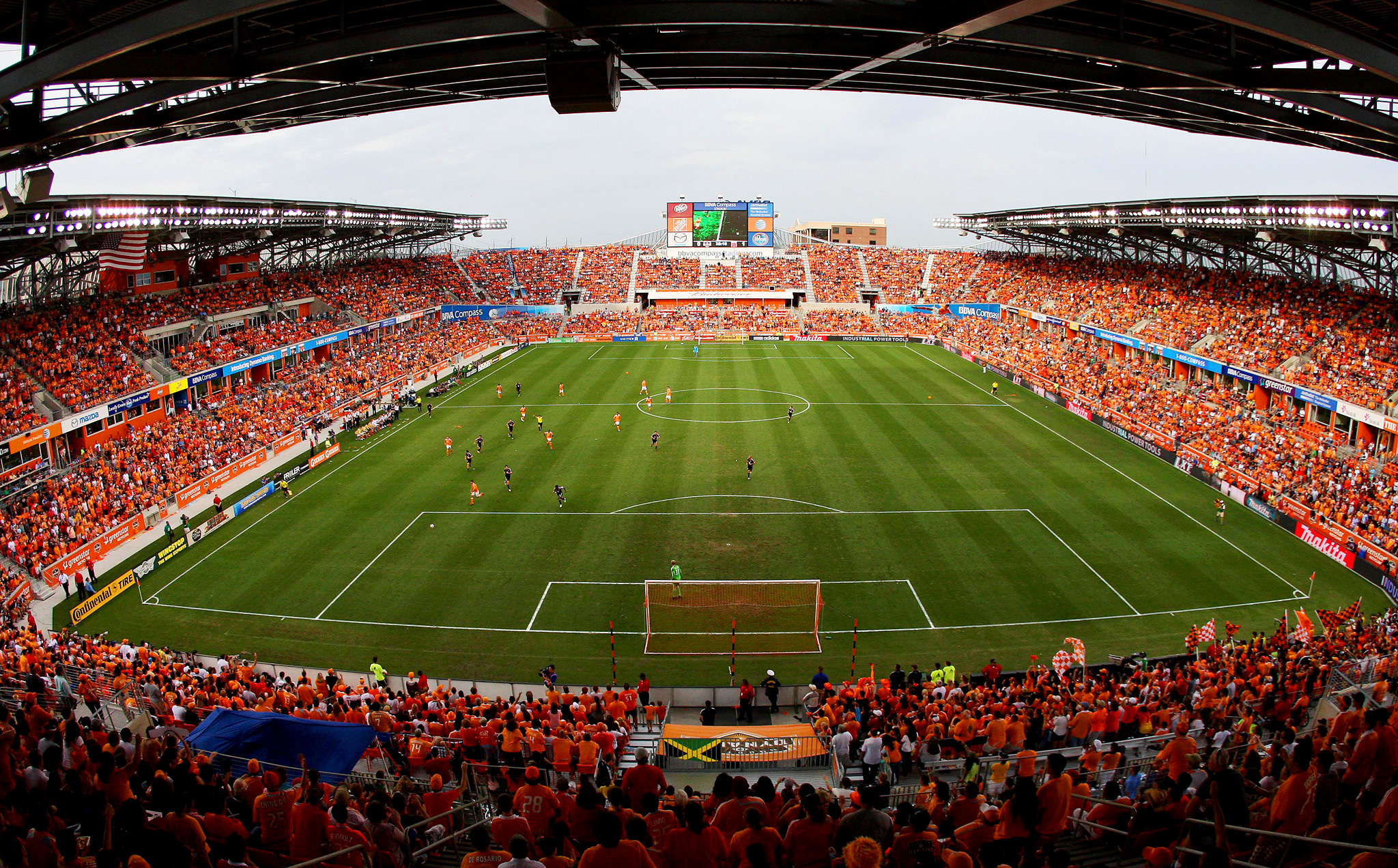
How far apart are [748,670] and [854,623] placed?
3329 millimetres

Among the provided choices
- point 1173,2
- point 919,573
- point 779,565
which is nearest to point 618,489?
point 779,565

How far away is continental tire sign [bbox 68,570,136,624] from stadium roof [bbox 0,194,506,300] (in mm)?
11520

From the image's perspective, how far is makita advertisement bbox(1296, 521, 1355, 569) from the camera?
2508 cm

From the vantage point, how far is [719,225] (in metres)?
86.8

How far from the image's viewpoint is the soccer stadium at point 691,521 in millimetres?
7715

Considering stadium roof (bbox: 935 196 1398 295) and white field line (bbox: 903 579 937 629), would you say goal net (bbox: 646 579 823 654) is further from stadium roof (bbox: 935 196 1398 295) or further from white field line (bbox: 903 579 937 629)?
stadium roof (bbox: 935 196 1398 295)

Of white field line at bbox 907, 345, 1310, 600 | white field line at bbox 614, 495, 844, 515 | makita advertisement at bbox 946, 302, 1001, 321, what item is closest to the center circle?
white field line at bbox 614, 495, 844, 515

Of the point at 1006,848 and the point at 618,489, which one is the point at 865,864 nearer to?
the point at 1006,848

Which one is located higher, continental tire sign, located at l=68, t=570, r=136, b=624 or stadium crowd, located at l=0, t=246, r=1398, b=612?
stadium crowd, located at l=0, t=246, r=1398, b=612

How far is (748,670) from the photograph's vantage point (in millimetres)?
20031

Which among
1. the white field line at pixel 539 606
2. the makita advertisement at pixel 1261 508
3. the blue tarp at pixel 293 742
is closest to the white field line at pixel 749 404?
the makita advertisement at pixel 1261 508

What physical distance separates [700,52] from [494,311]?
74033mm

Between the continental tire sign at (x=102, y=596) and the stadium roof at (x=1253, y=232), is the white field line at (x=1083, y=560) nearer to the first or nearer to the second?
the stadium roof at (x=1253, y=232)

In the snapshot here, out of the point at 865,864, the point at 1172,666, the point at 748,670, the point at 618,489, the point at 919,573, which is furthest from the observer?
the point at 618,489
